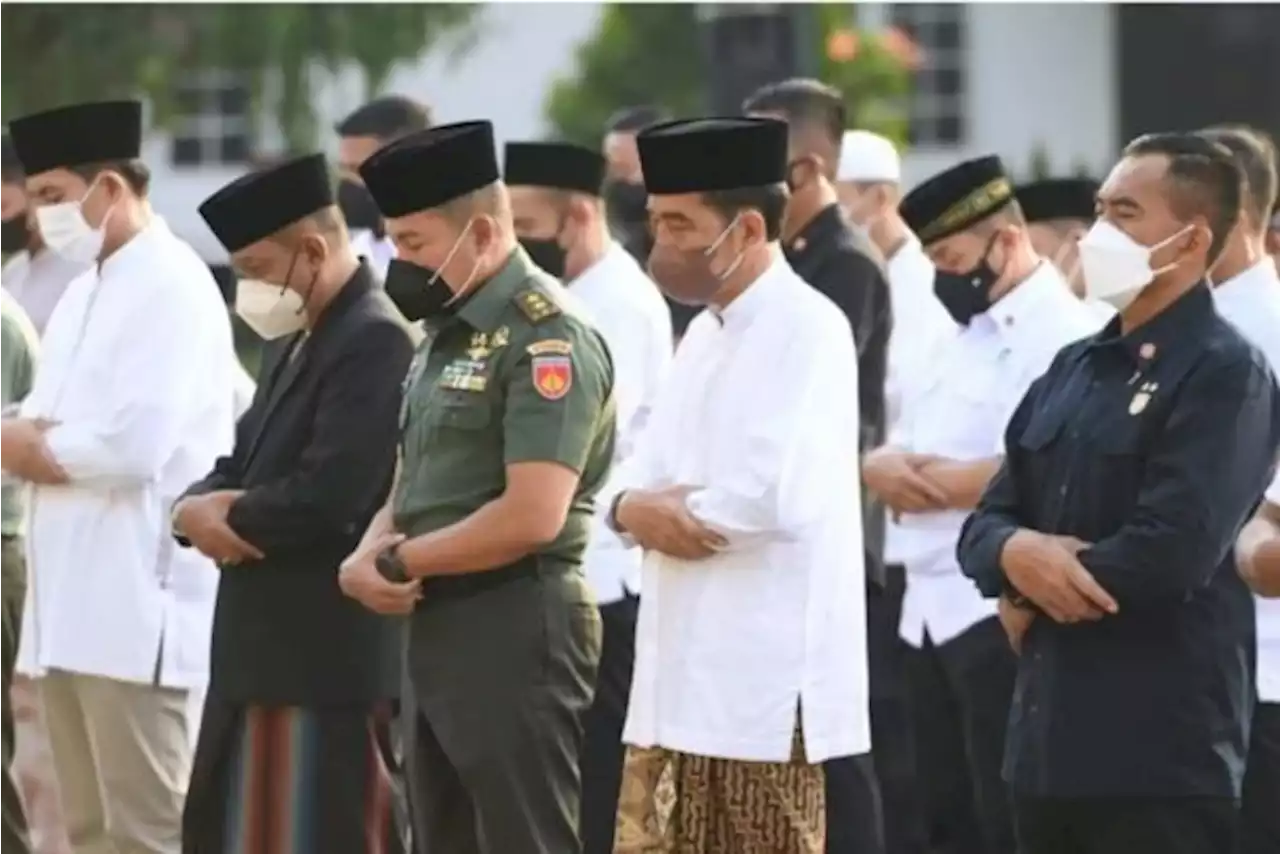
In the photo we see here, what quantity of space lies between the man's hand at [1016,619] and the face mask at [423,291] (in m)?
1.33

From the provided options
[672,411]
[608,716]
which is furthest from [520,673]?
[608,716]

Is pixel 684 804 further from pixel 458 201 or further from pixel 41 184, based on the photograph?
pixel 41 184

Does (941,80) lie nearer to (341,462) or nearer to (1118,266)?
(341,462)

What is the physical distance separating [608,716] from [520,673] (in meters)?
1.95

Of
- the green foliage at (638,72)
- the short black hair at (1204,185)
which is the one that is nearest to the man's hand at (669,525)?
the short black hair at (1204,185)

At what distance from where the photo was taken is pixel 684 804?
6.39 m

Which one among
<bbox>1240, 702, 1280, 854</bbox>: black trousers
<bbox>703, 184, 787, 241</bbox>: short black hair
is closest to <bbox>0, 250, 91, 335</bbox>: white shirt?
<bbox>703, 184, 787, 241</bbox>: short black hair

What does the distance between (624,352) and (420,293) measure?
2060 millimetres

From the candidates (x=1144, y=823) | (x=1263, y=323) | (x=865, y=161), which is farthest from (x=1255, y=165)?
(x=865, y=161)

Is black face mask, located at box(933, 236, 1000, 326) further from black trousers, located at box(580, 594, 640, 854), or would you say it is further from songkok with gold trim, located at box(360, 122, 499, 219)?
songkok with gold trim, located at box(360, 122, 499, 219)

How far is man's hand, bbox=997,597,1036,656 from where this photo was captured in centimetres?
568

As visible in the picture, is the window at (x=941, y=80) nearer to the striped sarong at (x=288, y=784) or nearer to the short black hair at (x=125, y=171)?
the short black hair at (x=125, y=171)

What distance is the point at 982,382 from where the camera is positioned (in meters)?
7.44

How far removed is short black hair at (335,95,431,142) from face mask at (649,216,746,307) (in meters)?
3.58
